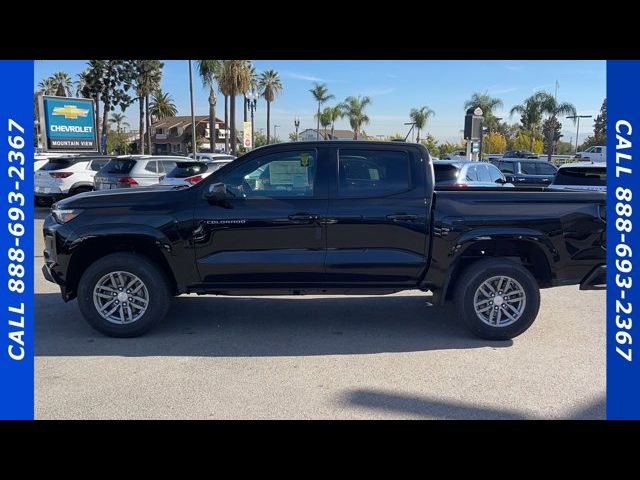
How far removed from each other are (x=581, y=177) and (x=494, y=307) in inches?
251

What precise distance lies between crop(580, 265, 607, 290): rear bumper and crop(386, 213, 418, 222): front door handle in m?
1.88

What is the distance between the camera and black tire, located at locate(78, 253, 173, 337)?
17.4 ft

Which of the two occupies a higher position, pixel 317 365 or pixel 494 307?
pixel 494 307

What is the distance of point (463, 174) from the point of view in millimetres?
12297

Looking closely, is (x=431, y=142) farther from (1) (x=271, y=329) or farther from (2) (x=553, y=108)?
(1) (x=271, y=329)

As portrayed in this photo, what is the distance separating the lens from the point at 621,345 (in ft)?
14.1

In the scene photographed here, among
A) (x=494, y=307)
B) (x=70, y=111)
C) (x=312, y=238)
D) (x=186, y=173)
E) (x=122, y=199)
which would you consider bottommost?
(x=494, y=307)

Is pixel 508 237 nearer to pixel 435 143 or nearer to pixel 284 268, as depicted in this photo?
pixel 284 268

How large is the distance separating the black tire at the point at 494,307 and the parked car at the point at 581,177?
5.54 metres

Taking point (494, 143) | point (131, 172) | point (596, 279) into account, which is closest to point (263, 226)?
point (596, 279)

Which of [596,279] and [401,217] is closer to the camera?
[401,217]

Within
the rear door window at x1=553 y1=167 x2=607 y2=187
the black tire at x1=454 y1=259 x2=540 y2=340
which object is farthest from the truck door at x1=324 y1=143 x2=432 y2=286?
the rear door window at x1=553 y1=167 x2=607 y2=187

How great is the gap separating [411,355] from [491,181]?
9.69 meters

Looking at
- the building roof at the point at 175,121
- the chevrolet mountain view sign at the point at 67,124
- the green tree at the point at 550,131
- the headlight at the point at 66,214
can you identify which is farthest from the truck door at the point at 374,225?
the building roof at the point at 175,121
